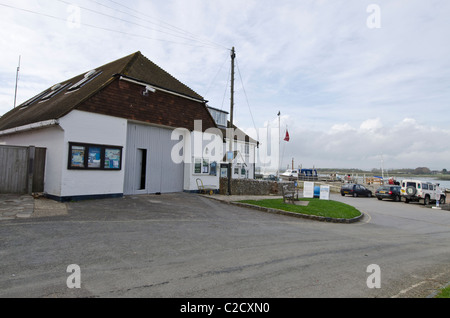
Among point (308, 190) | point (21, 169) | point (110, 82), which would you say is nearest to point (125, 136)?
point (110, 82)

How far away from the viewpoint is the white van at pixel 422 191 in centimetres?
2795

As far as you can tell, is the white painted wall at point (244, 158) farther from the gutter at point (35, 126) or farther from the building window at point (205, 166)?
the gutter at point (35, 126)

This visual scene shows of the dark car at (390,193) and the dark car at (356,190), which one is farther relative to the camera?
the dark car at (356,190)

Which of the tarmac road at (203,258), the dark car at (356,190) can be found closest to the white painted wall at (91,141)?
the tarmac road at (203,258)

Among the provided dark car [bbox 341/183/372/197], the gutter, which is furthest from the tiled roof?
dark car [bbox 341/183/372/197]

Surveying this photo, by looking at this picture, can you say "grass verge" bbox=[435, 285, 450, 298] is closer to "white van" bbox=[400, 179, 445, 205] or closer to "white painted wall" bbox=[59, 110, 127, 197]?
"white painted wall" bbox=[59, 110, 127, 197]

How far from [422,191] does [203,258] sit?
29.7 meters

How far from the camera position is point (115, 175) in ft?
45.5

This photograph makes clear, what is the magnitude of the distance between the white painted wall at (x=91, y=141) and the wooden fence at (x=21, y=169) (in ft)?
6.57

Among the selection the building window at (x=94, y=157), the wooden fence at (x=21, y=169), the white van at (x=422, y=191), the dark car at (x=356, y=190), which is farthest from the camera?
the dark car at (x=356, y=190)

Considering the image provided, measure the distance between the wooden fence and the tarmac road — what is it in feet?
13.3

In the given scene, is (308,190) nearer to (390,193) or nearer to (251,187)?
(251,187)
